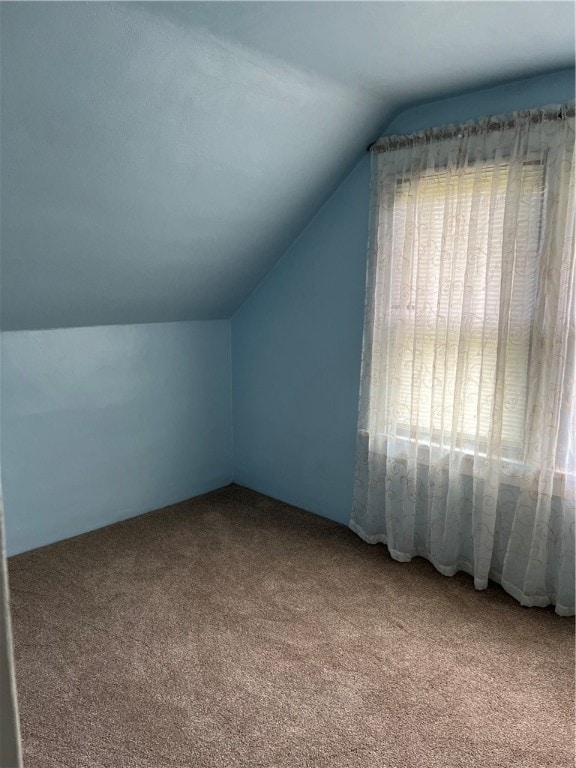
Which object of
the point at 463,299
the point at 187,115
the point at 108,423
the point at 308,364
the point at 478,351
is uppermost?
the point at 187,115

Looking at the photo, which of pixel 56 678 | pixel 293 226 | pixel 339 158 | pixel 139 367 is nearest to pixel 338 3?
pixel 339 158

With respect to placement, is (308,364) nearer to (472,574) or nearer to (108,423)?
(108,423)

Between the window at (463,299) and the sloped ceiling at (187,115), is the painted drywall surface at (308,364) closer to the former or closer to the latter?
the sloped ceiling at (187,115)

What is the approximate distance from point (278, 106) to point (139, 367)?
177cm

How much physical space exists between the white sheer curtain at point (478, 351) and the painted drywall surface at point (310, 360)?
0.22m

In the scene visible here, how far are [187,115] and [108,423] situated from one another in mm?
1875

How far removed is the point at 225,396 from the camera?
4.12 m

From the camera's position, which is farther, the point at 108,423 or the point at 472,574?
the point at 108,423

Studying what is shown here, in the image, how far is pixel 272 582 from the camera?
2906 mm

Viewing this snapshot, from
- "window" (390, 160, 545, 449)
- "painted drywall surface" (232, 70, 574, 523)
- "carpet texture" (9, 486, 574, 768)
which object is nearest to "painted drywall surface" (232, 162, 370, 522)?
"painted drywall surface" (232, 70, 574, 523)

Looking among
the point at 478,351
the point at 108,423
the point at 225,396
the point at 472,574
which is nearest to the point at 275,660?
the point at 472,574

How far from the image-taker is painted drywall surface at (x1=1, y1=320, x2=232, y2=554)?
10.2 feet

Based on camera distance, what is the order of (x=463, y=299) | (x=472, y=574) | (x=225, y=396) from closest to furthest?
1. (x=463, y=299)
2. (x=472, y=574)
3. (x=225, y=396)

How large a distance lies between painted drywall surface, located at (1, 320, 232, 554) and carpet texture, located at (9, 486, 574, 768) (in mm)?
254
